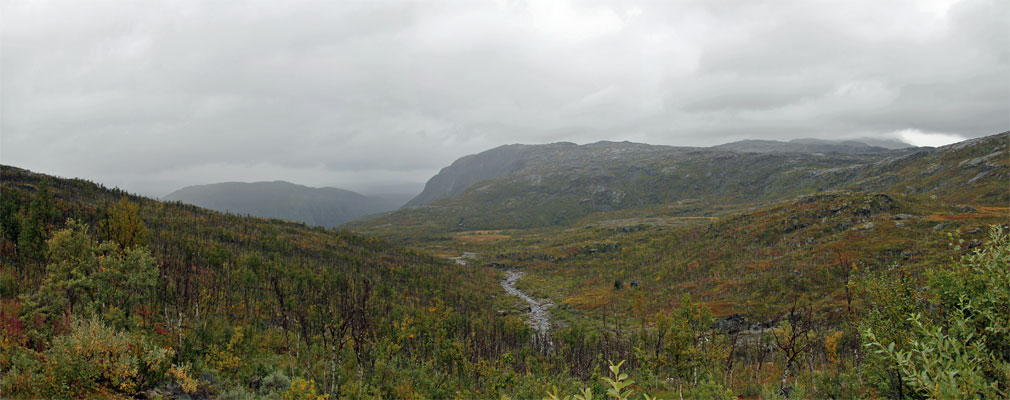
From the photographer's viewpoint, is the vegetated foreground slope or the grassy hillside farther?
the vegetated foreground slope

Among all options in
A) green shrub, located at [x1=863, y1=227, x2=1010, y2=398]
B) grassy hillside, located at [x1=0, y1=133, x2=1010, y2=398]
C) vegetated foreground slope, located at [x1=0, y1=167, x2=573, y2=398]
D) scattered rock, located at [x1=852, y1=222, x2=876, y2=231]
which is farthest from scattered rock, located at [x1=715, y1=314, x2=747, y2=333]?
green shrub, located at [x1=863, y1=227, x2=1010, y2=398]

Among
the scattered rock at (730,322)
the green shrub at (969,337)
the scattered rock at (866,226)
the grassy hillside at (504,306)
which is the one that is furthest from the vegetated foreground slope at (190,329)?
the scattered rock at (866,226)

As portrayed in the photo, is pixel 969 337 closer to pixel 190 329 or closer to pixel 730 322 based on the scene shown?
pixel 190 329

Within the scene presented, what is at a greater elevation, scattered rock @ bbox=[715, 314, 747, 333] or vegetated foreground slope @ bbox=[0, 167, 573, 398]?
vegetated foreground slope @ bbox=[0, 167, 573, 398]

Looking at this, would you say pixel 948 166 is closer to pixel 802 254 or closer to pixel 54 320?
pixel 802 254

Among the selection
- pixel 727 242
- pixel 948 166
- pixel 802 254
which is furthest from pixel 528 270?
pixel 948 166

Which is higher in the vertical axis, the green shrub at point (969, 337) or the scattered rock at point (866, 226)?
the green shrub at point (969, 337)

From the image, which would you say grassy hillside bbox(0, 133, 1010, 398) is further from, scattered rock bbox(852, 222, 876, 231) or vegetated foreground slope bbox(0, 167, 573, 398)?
scattered rock bbox(852, 222, 876, 231)

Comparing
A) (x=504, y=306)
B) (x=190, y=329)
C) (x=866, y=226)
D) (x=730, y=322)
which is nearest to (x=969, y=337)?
(x=190, y=329)

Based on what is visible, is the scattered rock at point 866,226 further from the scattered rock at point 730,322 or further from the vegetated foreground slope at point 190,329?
the vegetated foreground slope at point 190,329

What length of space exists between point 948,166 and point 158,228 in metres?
180

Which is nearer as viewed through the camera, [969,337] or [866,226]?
[969,337]

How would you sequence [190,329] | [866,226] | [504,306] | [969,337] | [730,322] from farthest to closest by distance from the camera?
[504,306] → [866,226] → [730,322] → [190,329] → [969,337]

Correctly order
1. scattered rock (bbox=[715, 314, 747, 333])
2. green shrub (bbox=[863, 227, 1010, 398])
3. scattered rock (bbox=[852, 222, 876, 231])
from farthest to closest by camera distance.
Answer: scattered rock (bbox=[852, 222, 876, 231]) < scattered rock (bbox=[715, 314, 747, 333]) < green shrub (bbox=[863, 227, 1010, 398])
